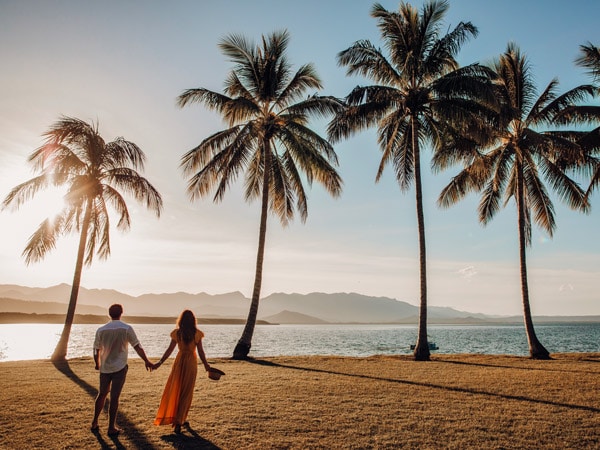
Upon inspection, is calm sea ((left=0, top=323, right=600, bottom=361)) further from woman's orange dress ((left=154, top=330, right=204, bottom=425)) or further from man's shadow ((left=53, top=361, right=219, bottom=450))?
woman's orange dress ((left=154, top=330, right=204, bottom=425))

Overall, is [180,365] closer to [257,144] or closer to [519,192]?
[257,144]

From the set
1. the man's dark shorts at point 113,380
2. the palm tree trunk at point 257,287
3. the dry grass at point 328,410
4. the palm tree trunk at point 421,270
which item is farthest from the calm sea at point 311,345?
the man's dark shorts at point 113,380

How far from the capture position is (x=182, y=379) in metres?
7.03

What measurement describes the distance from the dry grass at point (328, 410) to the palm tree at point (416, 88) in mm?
7099

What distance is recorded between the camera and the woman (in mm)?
6914

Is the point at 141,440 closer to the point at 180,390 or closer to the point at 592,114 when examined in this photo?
the point at 180,390

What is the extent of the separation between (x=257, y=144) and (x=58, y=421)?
16.3 m

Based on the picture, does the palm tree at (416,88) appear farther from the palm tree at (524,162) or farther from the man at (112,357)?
the man at (112,357)

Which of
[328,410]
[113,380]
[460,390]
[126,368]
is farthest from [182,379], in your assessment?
[460,390]

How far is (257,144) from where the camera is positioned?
21422 mm

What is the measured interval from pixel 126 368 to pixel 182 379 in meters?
0.99

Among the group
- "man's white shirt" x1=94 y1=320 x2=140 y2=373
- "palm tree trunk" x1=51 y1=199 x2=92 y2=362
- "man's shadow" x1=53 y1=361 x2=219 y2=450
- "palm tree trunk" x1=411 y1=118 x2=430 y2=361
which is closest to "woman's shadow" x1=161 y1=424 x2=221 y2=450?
"man's shadow" x1=53 y1=361 x2=219 y2=450

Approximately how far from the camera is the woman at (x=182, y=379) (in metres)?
6.91

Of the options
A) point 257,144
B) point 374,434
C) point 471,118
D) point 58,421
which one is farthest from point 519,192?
point 58,421
